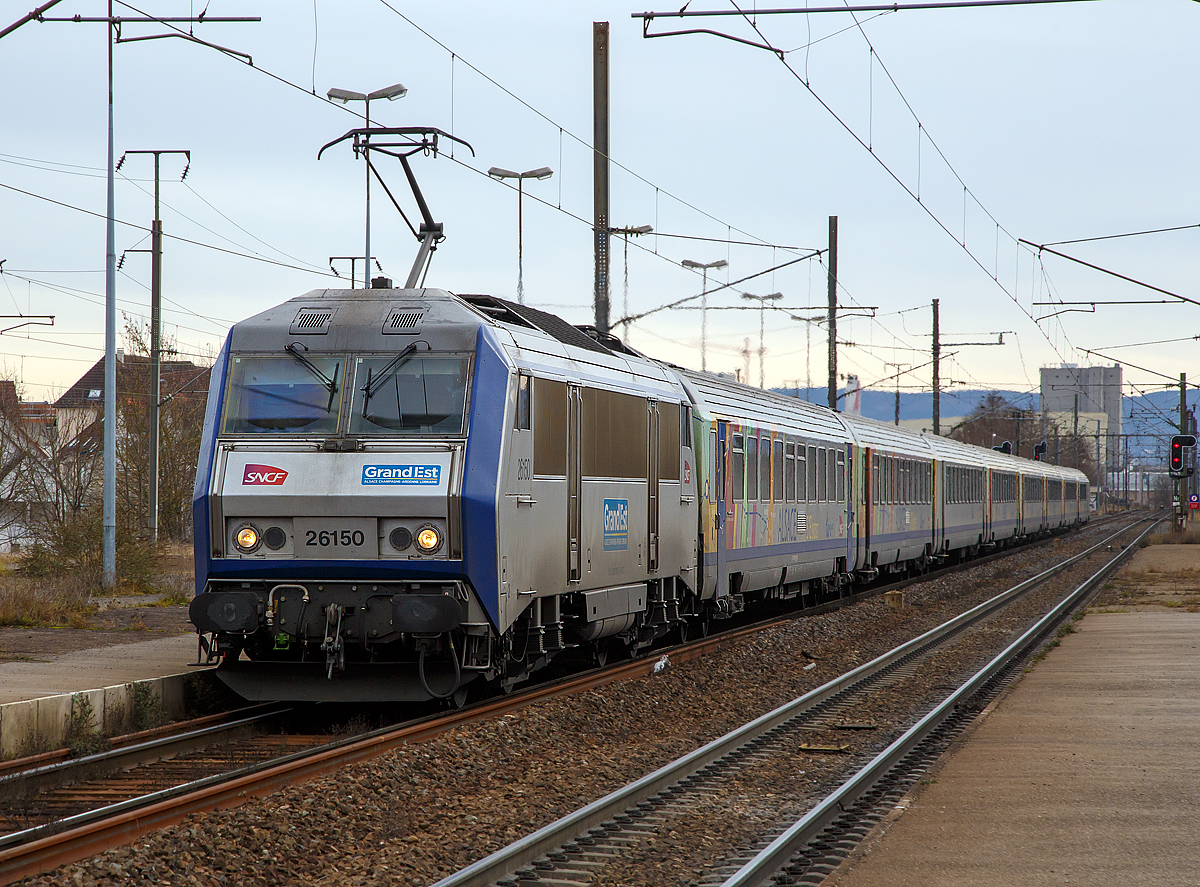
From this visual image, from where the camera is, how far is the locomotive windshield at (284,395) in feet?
35.8

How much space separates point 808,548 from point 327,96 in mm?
10863

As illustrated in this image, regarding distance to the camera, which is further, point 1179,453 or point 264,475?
point 1179,453

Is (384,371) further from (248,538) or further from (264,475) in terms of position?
(248,538)

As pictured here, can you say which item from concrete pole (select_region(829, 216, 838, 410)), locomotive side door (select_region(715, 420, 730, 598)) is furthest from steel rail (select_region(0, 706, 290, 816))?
concrete pole (select_region(829, 216, 838, 410))

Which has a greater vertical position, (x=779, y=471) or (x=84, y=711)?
(x=779, y=471)

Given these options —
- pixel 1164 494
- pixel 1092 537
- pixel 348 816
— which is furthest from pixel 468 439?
pixel 1164 494

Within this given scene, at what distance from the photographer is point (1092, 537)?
6044 centimetres

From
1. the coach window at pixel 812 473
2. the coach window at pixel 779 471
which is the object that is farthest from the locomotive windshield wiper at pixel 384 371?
the coach window at pixel 812 473

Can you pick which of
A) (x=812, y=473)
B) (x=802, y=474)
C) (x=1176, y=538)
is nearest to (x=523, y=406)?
(x=802, y=474)

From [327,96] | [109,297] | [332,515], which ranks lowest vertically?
[332,515]

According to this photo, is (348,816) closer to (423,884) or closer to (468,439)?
(423,884)

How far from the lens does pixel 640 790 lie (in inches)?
340

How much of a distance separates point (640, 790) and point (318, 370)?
460 centimetres

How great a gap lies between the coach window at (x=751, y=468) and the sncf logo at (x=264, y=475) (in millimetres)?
9312
